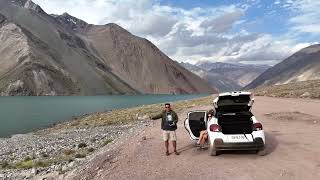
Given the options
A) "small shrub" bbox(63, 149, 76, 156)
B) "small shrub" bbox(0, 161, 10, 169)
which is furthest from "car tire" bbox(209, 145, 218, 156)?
"small shrub" bbox(0, 161, 10, 169)

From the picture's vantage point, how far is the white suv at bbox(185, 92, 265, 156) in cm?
1972

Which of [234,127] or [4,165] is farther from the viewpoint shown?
[4,165]

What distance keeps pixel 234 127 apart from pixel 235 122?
0.73 ft

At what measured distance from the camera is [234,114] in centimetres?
2075

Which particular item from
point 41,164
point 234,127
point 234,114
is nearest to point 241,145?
point 234,127

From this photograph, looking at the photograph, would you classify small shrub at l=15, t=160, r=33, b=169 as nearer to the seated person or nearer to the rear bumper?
the seated person

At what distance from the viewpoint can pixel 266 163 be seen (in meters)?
18.9

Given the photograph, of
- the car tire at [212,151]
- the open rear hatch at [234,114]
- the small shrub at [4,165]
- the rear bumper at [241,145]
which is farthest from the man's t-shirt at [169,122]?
the small shrub at [4,165]

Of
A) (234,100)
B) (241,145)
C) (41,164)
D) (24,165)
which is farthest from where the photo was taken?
(24,165)

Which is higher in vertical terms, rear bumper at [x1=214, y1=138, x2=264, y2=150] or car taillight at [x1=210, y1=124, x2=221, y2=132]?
car taillight at [x1=210, y1=124, x2=221, y2=132]

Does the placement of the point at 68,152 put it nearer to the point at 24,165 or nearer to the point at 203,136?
the point at 24,165

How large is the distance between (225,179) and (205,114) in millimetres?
6061

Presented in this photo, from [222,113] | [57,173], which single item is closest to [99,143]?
[57,173]

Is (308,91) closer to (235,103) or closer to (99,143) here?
(99,143)
